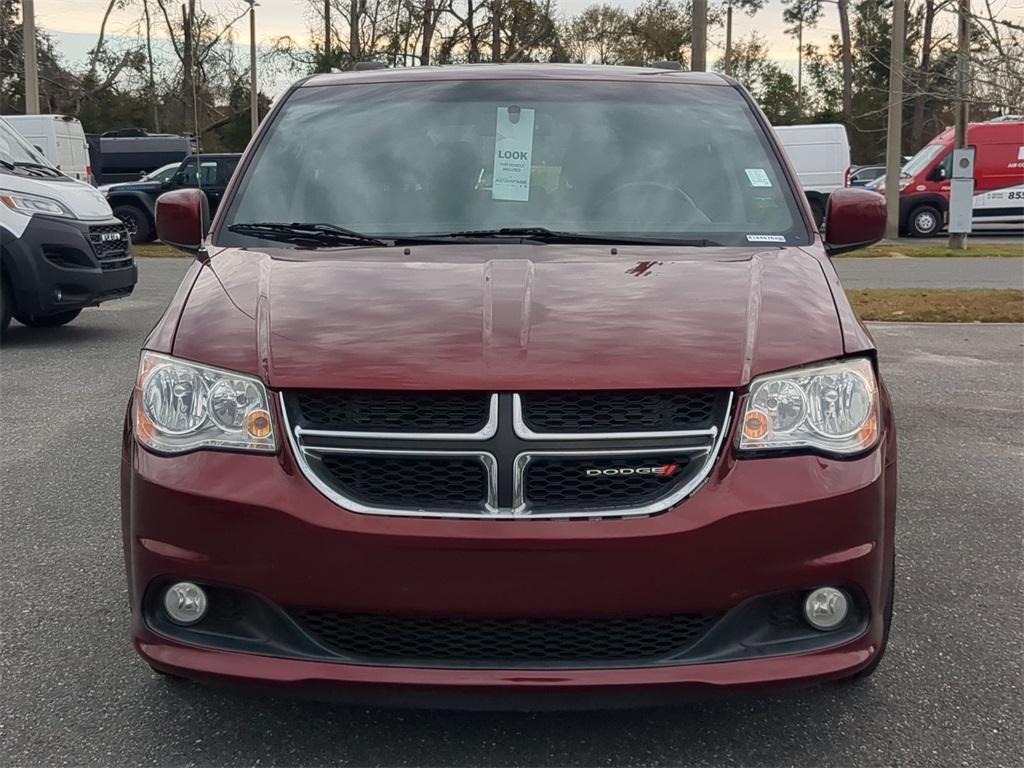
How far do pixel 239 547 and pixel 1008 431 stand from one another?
5.11m

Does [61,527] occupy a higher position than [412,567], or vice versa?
[412,567]

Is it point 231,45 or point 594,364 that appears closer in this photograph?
point 594,364

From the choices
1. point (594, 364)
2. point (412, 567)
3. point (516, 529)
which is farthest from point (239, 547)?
point (594, 364)

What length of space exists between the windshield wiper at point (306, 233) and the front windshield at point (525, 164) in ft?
0.12

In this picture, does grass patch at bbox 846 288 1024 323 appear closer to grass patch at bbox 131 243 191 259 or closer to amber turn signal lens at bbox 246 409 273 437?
amber turn signal lens at bbox 246 409 273 437

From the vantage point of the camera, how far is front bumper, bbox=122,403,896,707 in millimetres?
2344

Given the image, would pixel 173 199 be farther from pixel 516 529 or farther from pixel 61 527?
pixel 516 529

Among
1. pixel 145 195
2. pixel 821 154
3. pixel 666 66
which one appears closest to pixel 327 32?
pixel 145 195

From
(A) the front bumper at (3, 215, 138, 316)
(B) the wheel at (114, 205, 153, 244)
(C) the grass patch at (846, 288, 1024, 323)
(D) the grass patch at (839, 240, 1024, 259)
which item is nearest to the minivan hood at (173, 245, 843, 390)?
(A) the front bumper at (3, 215, 138, 316)

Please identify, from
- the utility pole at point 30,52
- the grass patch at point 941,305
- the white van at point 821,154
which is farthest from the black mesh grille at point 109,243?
the white van at point 821,154

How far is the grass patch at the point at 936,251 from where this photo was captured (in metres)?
19.6

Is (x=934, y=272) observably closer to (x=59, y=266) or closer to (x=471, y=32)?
(x=59, y=266)

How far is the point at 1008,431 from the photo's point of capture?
6.23 m

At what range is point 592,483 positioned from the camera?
240cm
